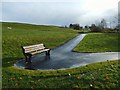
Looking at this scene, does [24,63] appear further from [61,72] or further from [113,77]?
[113,77]

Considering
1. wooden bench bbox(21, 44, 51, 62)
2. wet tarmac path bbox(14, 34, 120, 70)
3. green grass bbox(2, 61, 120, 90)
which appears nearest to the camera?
green grass bbox(2, 61, 120, 90)

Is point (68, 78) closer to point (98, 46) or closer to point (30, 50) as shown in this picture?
point (30, 50)

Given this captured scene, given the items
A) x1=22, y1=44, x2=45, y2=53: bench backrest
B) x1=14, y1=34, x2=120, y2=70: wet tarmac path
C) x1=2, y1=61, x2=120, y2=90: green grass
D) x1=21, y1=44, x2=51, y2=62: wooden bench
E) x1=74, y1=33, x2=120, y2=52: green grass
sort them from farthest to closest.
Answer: x1=74, y1=33, x2=120, y2=52: green grass < x1=22, y1=44, x2=45, y2=53: bench backrest < x1=21, y1=44, x2=51, y2=62: wooden bench < x1=14, y1=34, x2=120, y2=70: wet tarmac path < x1=2, y1=61, x2=120, y2=90: green grass

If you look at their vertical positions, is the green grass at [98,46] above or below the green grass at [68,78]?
above

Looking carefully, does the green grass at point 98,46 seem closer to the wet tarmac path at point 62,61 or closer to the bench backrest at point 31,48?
the wet tarmac path at point 62,61

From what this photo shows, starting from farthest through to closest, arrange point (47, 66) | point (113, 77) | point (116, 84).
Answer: point (47, 66), point (113, 77), point (116, 84)

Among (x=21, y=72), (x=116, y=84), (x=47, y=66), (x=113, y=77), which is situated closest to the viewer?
(x=116, y=84)

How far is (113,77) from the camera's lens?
9.45 metres

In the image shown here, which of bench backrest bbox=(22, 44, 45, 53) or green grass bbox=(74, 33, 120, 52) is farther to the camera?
green grass bbox=(74, 33, 120, 52)

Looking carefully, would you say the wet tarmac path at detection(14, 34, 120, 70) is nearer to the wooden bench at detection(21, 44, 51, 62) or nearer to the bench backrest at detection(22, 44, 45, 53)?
the wooden bench at detection(21, 44, 51, 62)

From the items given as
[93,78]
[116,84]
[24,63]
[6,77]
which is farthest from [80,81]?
[24,63]

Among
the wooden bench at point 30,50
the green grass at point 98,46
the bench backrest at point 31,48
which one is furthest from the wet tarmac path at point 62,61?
the green grass at point 98,46

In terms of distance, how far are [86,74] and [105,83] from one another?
50.0 inches

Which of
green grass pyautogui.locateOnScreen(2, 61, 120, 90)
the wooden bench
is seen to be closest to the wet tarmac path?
the wooden bench
